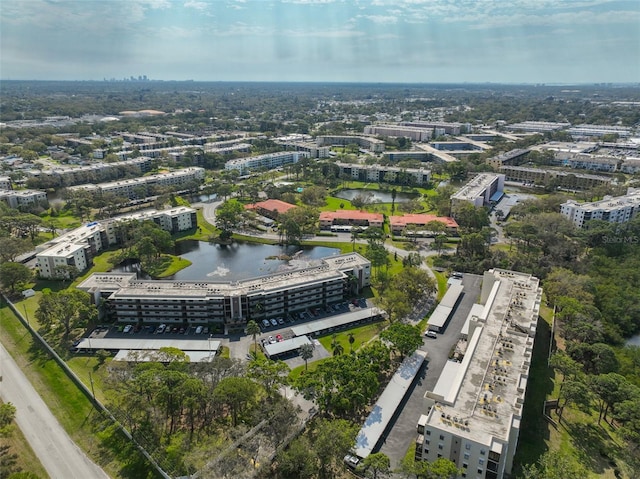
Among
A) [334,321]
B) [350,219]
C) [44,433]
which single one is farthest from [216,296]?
[350,219]

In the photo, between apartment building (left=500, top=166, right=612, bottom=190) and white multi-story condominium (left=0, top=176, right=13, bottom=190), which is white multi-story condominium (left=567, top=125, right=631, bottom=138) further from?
white multi-story condominium (left=0, top=176, right=13, bottom=190)

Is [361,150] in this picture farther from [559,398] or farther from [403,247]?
[559,398]

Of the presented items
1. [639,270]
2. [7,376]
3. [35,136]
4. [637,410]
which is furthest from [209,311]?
[35,136]

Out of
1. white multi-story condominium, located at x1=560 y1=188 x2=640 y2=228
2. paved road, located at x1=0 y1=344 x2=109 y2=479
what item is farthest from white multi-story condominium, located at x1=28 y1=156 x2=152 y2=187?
white multi-story condominium, located at x1=560 y1=188 x2=640 y2=228

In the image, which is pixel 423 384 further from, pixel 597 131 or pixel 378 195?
pixel 597 131

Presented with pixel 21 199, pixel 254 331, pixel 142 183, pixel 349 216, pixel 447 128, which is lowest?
pixel 254 331

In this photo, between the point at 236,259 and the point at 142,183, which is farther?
the point at 142,183
